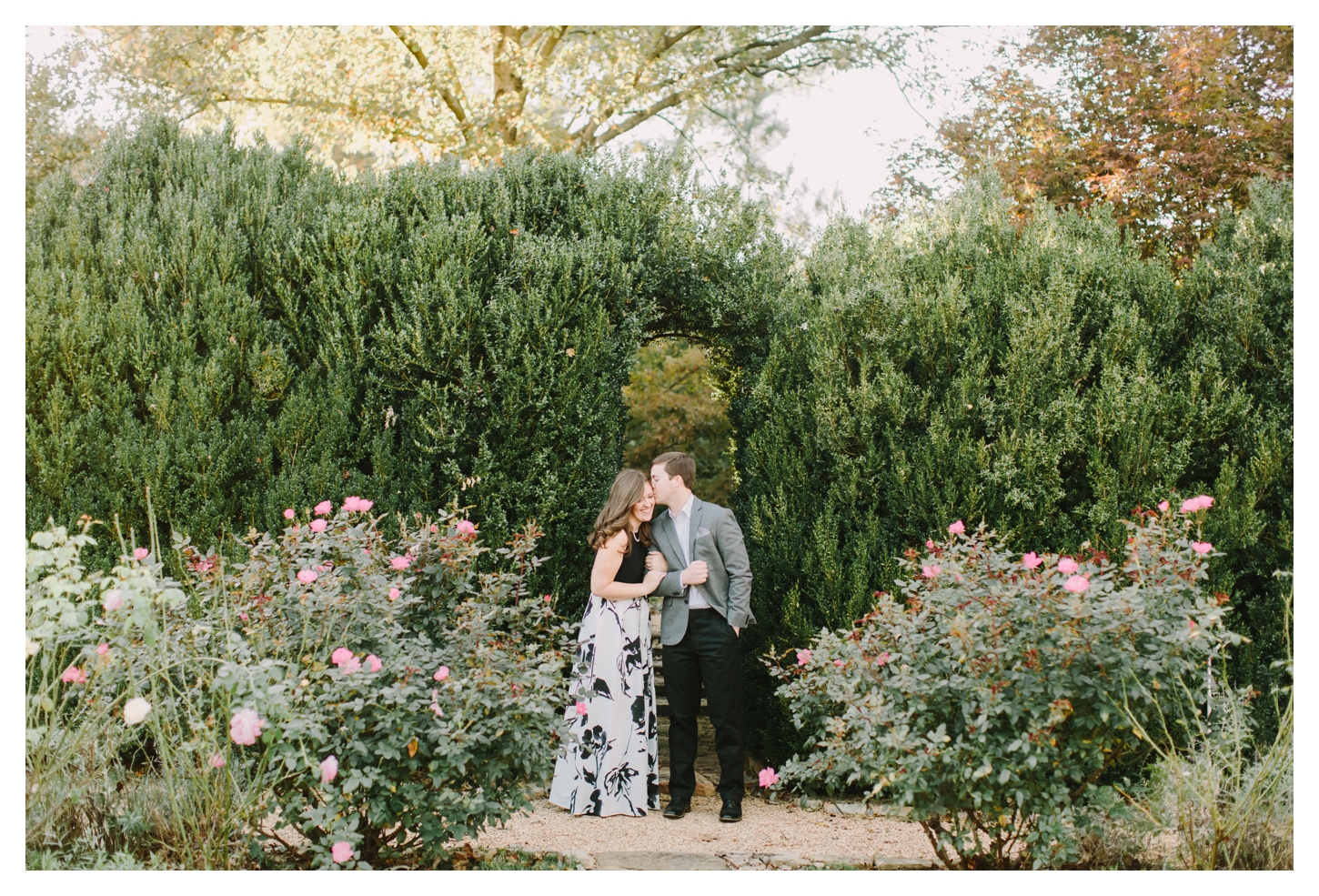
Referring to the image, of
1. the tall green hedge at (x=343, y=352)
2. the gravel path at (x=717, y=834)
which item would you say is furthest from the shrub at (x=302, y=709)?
the tall green hedge at (x=343, y=352)

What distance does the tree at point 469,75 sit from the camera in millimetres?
11859

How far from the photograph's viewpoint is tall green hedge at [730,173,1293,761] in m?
5.09

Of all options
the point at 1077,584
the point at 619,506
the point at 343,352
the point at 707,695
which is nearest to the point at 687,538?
the point at 619,506

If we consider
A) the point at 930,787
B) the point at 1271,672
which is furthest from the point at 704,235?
the point at 1271,672

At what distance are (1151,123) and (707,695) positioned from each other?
24.0 feet

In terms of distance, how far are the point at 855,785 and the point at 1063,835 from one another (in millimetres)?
1924

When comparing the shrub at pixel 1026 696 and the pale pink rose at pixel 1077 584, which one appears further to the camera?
the shrub at pixel 1026 696

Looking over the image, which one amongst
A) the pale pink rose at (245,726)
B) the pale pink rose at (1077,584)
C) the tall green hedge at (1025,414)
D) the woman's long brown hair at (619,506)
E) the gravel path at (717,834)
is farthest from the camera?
the tall green hedge at (1025,414)

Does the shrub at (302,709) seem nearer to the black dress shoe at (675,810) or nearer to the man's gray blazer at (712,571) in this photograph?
the man's gray blazer at (712,571)

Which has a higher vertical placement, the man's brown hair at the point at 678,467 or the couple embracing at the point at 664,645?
the man's brown hair at the point at 678,467

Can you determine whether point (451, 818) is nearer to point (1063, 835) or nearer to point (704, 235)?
point (1063, 835)

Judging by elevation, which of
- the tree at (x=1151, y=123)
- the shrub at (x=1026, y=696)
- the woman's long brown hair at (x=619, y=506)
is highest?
the tree at (x=1151, y=123)

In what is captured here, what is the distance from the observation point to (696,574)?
4.71 meters

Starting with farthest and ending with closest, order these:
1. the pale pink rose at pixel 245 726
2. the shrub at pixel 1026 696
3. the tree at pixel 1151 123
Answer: the tree at pixel 1151 123, the shrub at pixel 1026 696, the pale pink rose at pixel 245 726
